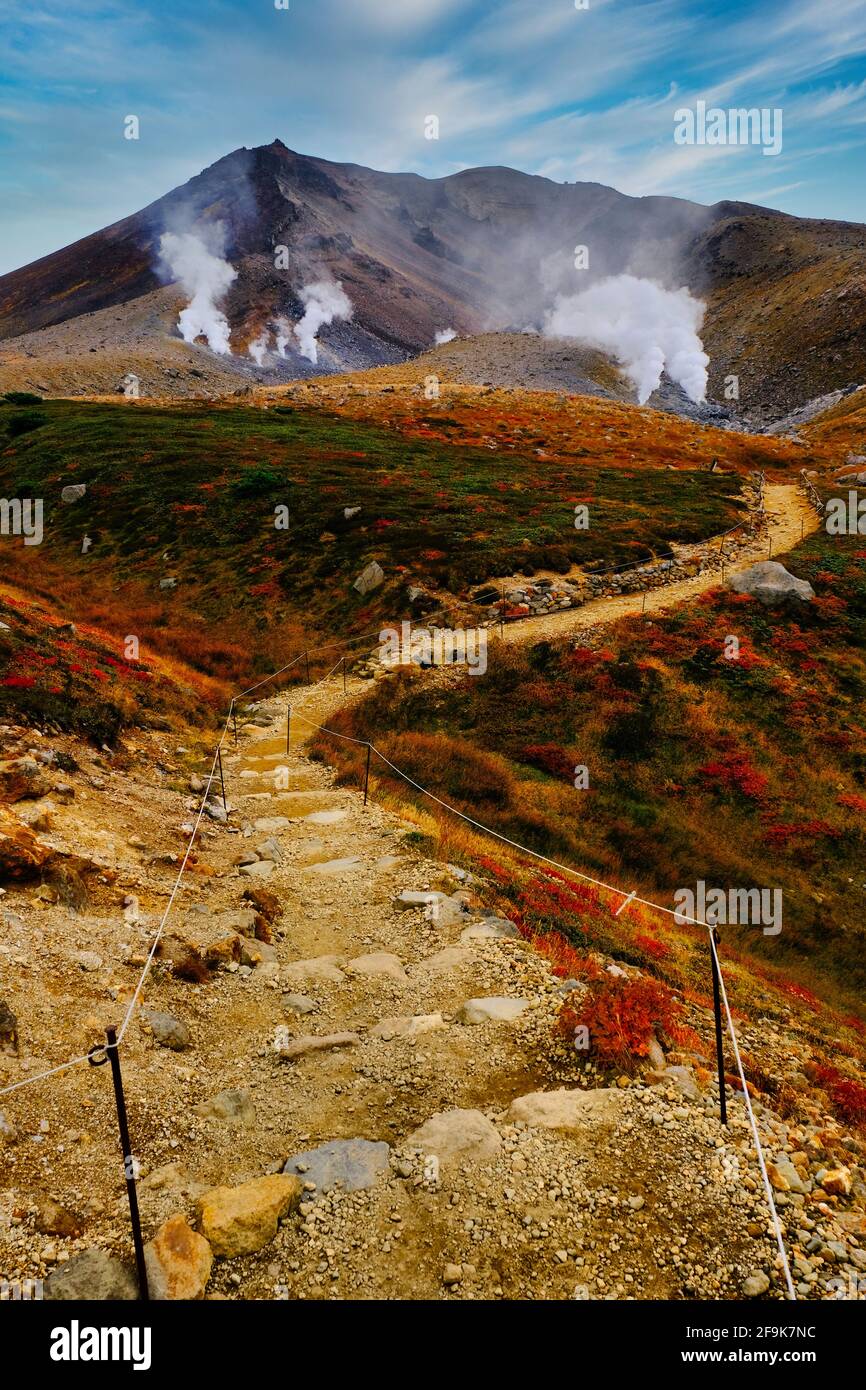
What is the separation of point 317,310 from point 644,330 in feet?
290

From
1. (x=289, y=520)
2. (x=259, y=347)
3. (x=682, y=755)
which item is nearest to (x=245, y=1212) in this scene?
(x=682, y=755)

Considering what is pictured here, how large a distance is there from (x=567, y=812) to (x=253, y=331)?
179861mm

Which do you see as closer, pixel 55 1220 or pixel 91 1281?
pixel 91 1281

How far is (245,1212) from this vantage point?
5.92m

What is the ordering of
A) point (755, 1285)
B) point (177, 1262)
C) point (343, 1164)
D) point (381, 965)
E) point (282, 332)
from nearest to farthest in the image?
point (177, 1262) → point (755, 1285) → point (343, 1164) → point (381, 965) → point (282, 332)

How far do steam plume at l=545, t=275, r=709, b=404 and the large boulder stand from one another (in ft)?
366

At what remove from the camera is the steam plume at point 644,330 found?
454 ft

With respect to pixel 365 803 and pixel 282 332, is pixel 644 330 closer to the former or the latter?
pixel 282 332

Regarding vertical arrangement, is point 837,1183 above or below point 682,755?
below

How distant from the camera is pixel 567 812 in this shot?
20.0m

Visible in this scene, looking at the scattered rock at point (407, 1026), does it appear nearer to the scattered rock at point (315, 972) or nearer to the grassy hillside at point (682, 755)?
the scattered rock at point (315, 972)

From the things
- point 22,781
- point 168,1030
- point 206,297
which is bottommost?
point 168,1030

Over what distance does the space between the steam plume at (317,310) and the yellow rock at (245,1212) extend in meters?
185
